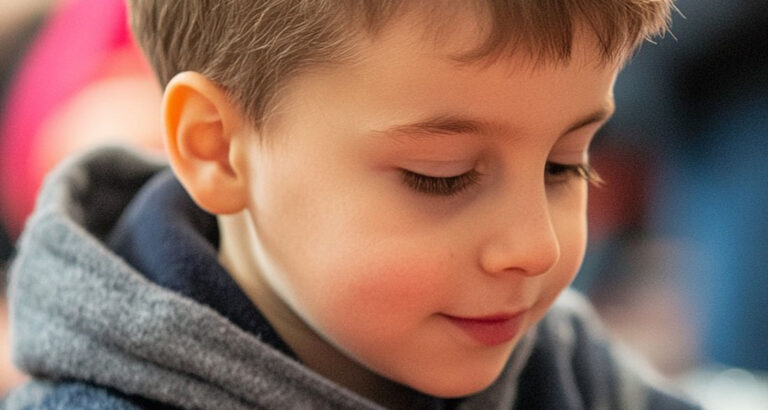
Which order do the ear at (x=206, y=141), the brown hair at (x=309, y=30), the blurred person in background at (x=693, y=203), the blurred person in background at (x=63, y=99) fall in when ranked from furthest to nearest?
the blurred person in background at (x=693, y=203)
the blurred person in background at (x=63, y=99)
the ear at (x=206, y=141)
the brown hair at (x=309, y=30)

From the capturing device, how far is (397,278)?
608mm

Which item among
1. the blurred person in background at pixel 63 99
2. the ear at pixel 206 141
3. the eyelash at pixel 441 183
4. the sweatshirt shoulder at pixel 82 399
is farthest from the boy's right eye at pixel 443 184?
the blurred person in background at pixel 63 99

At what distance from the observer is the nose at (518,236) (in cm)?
60

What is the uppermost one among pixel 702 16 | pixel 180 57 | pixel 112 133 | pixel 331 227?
pixel 180 57

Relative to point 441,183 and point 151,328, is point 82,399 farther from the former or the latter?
point 441,183

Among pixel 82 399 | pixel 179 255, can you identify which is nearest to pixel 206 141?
pixel 179 255

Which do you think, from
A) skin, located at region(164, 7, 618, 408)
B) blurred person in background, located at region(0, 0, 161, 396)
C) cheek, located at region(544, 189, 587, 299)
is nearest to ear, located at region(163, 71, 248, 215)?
skin, located at region(164, 7, 618, 408)

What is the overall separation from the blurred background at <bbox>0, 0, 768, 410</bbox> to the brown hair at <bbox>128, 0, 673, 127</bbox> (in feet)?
1.74

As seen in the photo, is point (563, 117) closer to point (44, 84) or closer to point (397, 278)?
point (397, 278)

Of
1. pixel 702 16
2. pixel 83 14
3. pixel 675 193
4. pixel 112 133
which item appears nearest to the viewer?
pixel 112 133

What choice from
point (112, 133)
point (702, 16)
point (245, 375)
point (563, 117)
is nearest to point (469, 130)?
point (563, 117)

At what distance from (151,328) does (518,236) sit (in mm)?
259

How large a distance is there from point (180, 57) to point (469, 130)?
9.4 inches

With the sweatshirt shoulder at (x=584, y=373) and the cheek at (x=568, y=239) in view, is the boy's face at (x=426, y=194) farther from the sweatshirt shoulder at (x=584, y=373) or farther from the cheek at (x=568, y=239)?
the sweatshirt shoulder at (x=584, y=373)
